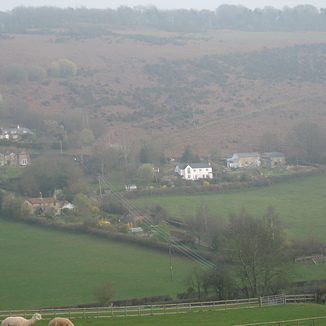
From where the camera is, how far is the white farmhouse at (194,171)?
74.6 m

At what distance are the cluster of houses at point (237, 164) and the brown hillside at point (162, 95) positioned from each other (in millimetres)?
7851

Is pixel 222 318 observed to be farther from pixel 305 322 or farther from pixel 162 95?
pixel 162 95

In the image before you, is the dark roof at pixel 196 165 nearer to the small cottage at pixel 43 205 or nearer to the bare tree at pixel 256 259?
the small cottage at pixel 43 205

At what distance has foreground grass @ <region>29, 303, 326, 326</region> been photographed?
23328mm

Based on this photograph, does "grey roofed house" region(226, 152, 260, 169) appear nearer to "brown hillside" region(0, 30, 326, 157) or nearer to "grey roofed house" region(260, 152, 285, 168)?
"grey roofed house" region(260, 152, 285, 168)

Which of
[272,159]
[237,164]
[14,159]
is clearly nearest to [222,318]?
[14,159]

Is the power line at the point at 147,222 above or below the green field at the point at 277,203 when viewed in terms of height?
above

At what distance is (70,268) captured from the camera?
44188mm

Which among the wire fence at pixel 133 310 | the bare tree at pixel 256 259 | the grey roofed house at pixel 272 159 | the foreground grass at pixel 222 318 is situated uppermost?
the foreground grass at pixel 222 318

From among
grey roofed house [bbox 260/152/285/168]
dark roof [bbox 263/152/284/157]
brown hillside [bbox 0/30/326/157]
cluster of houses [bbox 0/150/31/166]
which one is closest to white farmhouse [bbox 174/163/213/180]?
grey roofed house [bbox 260/152/285/168]

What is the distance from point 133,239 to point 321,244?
14786 mm

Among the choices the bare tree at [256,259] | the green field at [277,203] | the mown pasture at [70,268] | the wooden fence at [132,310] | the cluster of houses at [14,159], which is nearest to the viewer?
the wooden fence at [132,310]

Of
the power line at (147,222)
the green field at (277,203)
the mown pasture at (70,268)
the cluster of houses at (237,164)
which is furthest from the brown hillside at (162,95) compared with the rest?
the mown pasture at (70,268)

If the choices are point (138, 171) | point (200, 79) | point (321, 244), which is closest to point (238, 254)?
point (321, 244)
